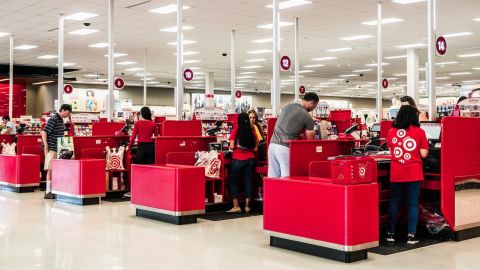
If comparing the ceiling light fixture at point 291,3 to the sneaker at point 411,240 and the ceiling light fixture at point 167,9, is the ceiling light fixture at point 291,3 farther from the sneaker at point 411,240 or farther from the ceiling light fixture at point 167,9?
the sneaker at point 411,240

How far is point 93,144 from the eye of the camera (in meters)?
10.1

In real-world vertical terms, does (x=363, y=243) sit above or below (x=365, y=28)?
below

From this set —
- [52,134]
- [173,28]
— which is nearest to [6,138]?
[52,134]

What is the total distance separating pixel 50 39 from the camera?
→ 16703 mm

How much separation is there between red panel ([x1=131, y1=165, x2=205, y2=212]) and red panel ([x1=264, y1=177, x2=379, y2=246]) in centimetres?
182

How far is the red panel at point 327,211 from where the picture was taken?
16.7 feet

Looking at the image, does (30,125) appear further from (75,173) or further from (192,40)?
(75,173)

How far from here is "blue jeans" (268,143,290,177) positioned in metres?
6.49

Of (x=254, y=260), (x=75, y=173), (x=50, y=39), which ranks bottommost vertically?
(x=254, y=260)

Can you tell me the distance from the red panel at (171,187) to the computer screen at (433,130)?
2.87 metres

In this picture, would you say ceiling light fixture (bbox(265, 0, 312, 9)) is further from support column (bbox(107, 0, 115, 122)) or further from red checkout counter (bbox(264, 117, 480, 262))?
red checkout counter (bbox(264, 117, 480, 262))

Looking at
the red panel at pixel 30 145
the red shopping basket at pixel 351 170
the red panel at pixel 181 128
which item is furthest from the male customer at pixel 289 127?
the red panel at pixel 30 145

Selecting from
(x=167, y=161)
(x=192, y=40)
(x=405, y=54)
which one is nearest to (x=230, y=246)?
(x=167, y=161)

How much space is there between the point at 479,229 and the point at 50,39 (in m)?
13.7
